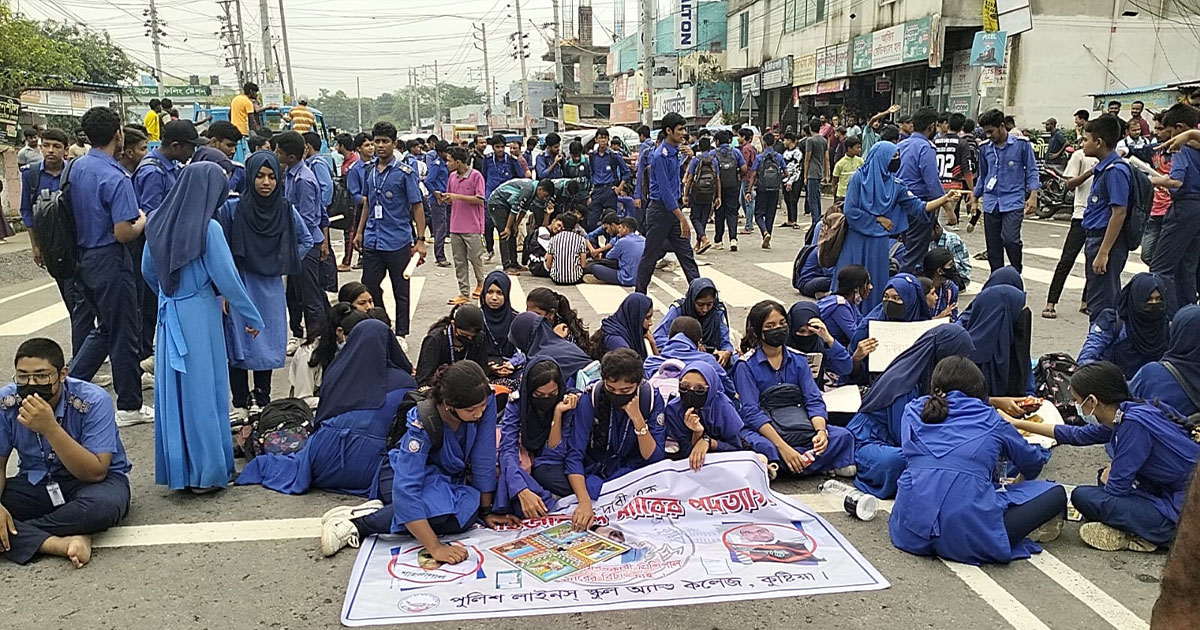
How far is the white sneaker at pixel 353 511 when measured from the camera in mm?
3805

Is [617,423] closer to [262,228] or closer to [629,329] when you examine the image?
[629,329]

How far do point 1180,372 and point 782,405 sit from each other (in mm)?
1906

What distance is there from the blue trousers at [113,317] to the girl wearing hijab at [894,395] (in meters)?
4.18

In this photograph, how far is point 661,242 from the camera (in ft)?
26.5

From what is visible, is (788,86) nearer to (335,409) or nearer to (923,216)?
(923,216)

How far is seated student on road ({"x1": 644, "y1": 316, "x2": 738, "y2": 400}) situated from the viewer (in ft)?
15.4

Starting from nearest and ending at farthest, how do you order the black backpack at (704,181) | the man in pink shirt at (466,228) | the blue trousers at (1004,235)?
1. the blue trousers at (1004,235)
2. the man in pink shirt at (466,228)
3. the black backpack at (704,181)

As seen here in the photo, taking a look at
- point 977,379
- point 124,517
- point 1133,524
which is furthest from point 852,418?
point 124,517

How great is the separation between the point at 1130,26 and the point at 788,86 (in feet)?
36.3

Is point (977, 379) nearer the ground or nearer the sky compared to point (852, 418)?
nearer the sky

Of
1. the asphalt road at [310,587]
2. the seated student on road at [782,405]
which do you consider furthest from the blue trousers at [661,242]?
the asphalt road at [310,587]

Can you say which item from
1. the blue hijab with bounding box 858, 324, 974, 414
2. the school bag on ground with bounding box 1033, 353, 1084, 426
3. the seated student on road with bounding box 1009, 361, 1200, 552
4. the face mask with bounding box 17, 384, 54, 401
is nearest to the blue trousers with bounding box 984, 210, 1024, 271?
the school bag on ground with bounding box 1033, 353, 1084, 426

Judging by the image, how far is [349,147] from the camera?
40.1 feet

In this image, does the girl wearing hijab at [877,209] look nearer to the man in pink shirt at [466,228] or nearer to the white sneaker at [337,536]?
the man in pink shirt at [466,228]
